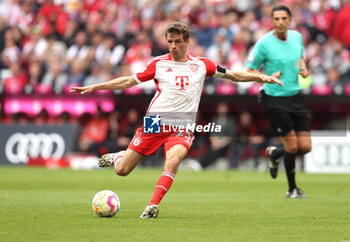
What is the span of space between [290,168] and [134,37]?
12.9 m

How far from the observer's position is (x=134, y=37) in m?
24.0

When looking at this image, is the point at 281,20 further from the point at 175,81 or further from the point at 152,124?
the point at 152,124

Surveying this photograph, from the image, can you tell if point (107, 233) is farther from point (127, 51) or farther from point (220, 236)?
point (127, 51)

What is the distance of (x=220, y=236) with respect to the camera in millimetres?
6910

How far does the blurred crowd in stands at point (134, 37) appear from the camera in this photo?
2145 centimetres

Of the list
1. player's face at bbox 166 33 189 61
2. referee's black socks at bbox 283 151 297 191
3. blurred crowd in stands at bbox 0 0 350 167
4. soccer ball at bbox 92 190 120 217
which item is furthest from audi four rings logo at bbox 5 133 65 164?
soccer ball at bbox 92 190 120 217

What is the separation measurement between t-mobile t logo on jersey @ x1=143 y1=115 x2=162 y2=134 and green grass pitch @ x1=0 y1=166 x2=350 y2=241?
1.02 meters

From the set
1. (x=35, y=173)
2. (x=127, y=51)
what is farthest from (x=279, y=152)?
(x=127, y=51)

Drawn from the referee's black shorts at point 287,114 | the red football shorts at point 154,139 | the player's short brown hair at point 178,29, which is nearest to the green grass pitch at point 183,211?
the red football shorts at point 154,139

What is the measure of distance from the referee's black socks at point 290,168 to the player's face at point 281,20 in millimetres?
2009

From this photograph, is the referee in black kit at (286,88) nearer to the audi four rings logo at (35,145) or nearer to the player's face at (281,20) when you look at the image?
the player's face at (281,20)

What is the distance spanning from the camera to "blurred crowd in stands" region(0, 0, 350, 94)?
21453 millimetres

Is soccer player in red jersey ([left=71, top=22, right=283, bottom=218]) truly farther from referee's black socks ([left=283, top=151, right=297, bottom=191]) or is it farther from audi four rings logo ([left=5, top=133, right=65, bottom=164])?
audi four rings logo ([left=5, top=133, right=65, bottom=164])

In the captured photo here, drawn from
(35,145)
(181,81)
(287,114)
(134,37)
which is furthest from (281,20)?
(134,37)
